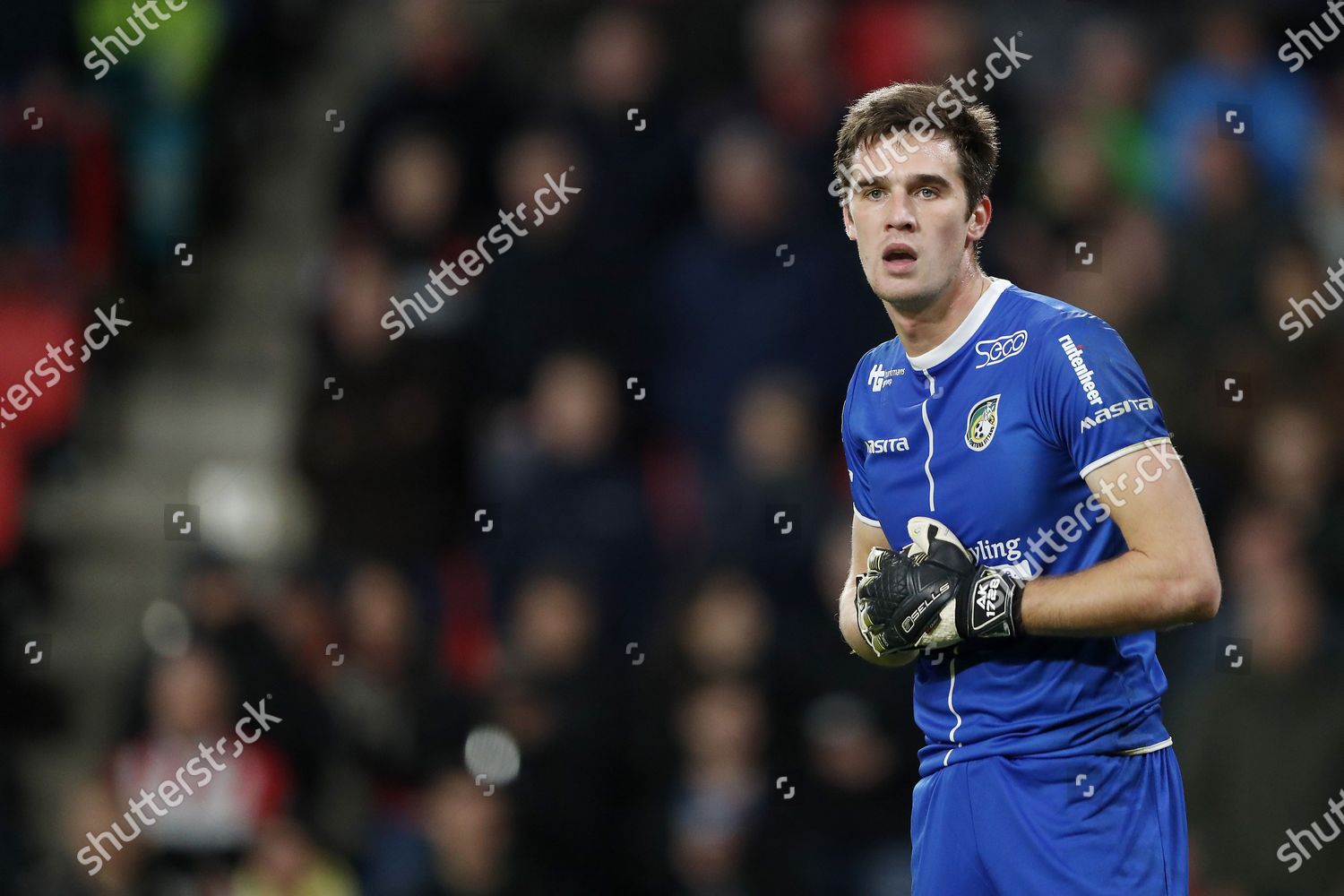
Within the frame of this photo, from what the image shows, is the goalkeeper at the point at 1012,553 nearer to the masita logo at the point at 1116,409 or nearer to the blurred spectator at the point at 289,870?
the masita logo at the point at 1116,409

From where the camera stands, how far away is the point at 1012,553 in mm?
4375

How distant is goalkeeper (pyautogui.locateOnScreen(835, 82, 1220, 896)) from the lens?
4.10 metres

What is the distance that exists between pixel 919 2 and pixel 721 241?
7.64 ft

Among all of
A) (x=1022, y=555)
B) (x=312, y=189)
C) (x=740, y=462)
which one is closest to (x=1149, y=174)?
(x=740, y=462)

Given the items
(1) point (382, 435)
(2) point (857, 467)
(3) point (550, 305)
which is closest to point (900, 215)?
(2) point (857, 467)

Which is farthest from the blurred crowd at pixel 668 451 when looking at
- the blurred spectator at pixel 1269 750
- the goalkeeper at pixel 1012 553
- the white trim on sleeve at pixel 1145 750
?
the goalkeeper at pixel 1012 553

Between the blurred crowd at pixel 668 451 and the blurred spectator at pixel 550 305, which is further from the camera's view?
the blurred spectator at pixel 550 305

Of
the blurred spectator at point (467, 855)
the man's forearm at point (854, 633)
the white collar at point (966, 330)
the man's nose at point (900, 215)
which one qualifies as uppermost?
the man's nose at point (900, 215)

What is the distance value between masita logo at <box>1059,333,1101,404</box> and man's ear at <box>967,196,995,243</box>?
0.42 meters

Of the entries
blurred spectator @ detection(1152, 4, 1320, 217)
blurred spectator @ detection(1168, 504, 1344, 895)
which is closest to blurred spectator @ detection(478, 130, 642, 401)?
blurred spectator @ detection(1152, 4, 1320, 217)

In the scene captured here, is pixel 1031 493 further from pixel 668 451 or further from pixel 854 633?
pixel 668 451

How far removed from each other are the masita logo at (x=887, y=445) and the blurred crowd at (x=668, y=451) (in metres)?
3.92

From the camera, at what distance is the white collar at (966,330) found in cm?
451

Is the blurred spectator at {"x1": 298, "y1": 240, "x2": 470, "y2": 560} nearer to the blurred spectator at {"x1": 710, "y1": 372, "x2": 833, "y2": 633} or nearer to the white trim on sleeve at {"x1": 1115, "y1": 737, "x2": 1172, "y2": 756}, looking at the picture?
the blurred spectator at {"x1": 710, "y1": 372, "x2": 833, "y2": 633}
